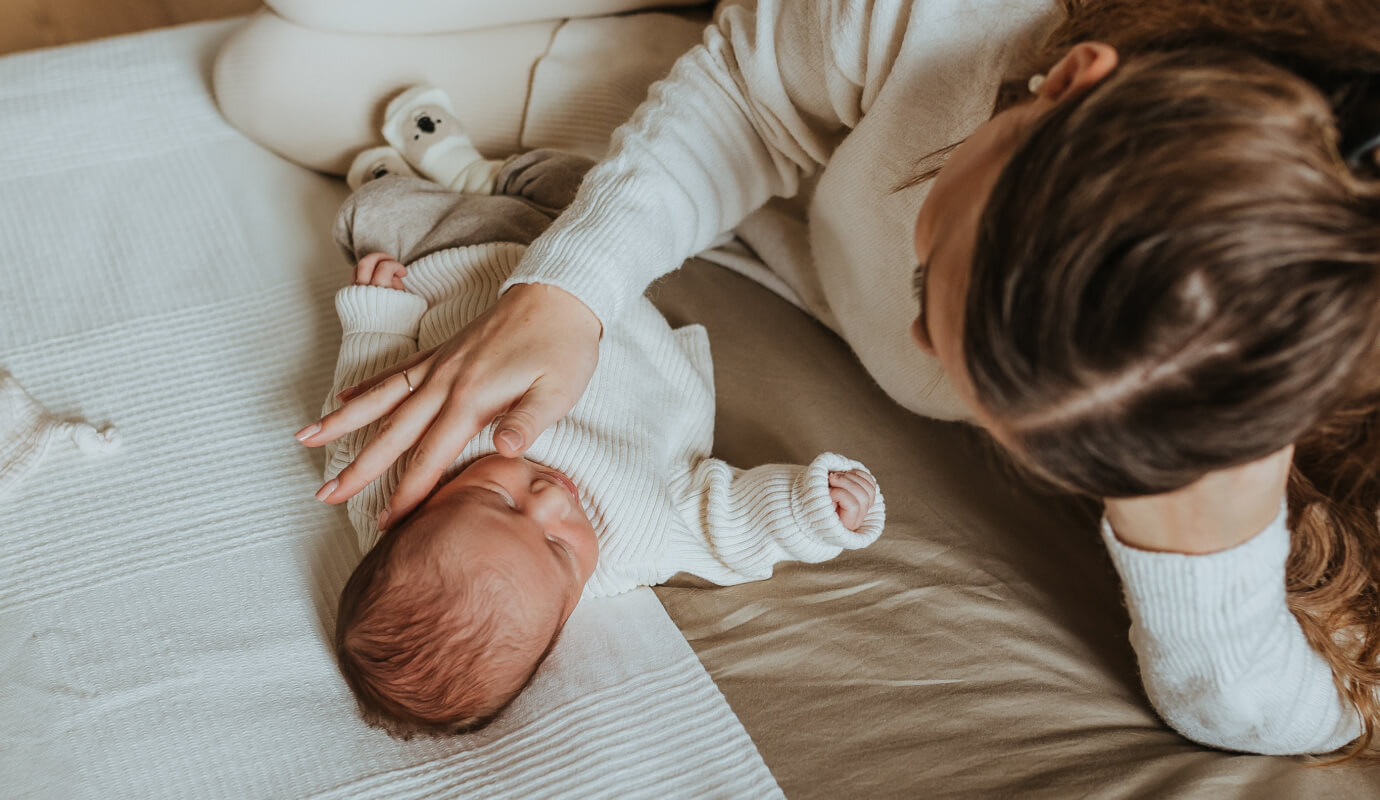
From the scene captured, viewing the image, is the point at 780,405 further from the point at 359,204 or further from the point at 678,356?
the point at 359,204

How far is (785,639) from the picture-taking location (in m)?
0.80

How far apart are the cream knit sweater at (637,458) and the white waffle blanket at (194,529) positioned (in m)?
0.06

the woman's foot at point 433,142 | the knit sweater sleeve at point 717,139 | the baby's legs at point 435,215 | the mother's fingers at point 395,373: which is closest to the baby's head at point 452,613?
the mother's fingers at point 395,373

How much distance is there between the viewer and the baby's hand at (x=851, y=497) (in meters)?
0.80

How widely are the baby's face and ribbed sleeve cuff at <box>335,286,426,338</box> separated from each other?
19cm

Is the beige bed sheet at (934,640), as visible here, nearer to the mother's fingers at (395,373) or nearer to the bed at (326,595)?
the bed at (326,595)

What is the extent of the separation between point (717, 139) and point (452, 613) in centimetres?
51

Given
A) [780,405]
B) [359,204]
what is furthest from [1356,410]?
[359,204]

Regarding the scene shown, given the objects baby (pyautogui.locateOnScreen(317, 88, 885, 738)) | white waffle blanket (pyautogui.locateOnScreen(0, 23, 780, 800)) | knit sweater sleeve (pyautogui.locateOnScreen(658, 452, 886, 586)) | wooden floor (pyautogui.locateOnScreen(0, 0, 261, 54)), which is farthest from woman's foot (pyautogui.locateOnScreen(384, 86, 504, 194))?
wooden floor (pyautogui.locateOnScreen(0, 0, 261, 54))

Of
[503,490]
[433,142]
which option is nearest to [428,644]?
[503,490]

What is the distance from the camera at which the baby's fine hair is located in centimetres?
70

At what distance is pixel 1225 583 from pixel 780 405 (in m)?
0.47

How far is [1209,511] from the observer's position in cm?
59

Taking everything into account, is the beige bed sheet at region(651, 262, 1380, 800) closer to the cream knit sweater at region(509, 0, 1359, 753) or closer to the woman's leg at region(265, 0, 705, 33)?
the cream knit sweater at region(509, 0, 1359, 753)
